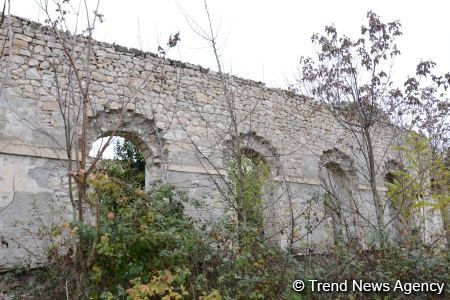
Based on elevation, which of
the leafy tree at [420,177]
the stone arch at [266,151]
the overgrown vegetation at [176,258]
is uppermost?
the stone arch at [266,151]

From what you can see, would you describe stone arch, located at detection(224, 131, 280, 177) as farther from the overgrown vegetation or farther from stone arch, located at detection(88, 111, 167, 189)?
the overgrown vegetation

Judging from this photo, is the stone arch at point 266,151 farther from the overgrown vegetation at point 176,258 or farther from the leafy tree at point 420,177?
the overgrown vegetation at point 176,258

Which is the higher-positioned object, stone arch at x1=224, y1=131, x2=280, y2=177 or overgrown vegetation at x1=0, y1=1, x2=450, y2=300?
Result: stone arch at x1=224, y1=131, x2=280, y2=177

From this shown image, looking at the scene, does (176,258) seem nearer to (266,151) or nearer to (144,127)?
(144,127)

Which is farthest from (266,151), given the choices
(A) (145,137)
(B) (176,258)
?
(B) (176,258)

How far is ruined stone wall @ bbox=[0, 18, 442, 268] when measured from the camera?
5723mm

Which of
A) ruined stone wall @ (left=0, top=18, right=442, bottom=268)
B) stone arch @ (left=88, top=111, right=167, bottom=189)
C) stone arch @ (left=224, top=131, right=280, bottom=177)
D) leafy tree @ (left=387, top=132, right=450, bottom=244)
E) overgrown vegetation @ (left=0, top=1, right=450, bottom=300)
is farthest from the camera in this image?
stone arch @ (left=224, top=131, right=280, bottom=177)

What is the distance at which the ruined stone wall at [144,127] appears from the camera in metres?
5.72

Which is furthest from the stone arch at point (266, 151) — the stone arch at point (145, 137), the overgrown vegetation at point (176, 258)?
the overgrown vegetation at point (176, 258)

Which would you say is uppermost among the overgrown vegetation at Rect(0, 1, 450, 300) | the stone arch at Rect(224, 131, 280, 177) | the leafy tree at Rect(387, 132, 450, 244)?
the stone arch at Rect(224, 131, 280, 177)

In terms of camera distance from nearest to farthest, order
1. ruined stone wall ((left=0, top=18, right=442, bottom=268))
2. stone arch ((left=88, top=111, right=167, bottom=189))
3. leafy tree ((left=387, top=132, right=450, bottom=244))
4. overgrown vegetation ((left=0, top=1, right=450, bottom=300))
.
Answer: overgrown vegetation ((left=0, top=1, right=450, bottom=300))
ruined stone wall ((left=0, top=18, right=442, bottom=268))
stone arch ((left=88, top=111, right=167, bottom=189))
leafy tree ((left=387, top=132, right=450, bottom=244))

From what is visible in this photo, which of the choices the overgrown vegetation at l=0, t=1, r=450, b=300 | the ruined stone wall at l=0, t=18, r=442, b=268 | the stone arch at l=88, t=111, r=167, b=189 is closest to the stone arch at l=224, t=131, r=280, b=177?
the ruined stone wall at l=0, t=18, r=442, b=268

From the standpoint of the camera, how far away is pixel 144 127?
7.22 metres

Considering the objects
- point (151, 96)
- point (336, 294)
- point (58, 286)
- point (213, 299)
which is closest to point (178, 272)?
point (213, 299)
